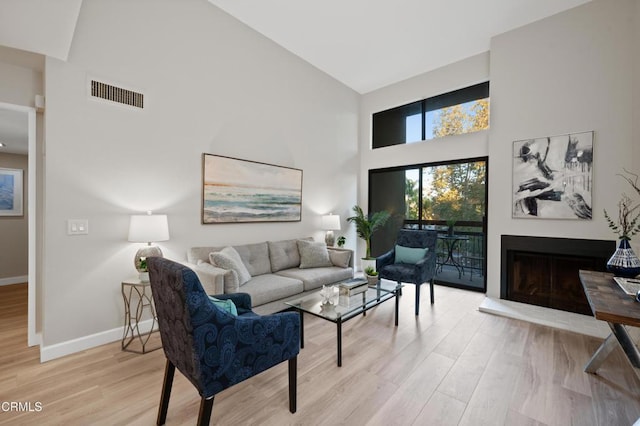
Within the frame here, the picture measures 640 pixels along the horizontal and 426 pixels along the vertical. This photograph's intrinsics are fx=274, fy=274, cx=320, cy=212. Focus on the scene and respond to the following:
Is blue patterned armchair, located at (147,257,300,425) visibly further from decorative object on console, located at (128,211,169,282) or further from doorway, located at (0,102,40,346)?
doorway, located at (0,102,40,346)

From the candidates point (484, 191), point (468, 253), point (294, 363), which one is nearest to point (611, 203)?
point (484, 191)

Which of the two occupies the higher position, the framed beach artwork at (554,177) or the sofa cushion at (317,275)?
the framed beach artwork at (554,177)

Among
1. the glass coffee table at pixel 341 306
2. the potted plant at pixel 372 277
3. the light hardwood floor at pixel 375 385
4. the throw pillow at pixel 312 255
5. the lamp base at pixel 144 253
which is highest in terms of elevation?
the lamp base at pixel 144 253

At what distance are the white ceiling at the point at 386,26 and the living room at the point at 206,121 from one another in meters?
0.19

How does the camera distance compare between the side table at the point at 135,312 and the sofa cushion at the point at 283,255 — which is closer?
the side table at the point at 135,312

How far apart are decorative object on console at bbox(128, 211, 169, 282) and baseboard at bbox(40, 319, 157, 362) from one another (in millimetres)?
652

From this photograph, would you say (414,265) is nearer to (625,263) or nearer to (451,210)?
(451,210)

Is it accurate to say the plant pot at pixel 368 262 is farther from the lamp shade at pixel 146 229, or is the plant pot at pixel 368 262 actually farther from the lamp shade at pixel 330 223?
the lamp shade at pixel 146 229

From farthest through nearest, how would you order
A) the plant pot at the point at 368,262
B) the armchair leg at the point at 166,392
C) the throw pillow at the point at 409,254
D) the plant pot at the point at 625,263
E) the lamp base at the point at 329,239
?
the plant pot at the point at 368,262 < the lamp base at the point at 329,239 < the throw pillow at the point at 409,254 < the plant pot at the point at 625,263 < the armchair leg at the point at 166,392


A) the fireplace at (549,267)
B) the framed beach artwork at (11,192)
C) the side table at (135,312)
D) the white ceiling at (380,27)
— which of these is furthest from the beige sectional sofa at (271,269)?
the framed beach artwork at (11,192)

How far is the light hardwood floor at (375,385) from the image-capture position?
5.52 feet

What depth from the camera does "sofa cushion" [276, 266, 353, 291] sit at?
337 cm

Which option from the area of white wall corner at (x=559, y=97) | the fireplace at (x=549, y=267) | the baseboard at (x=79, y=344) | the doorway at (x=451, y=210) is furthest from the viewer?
the doorway at (x=451, y=210)

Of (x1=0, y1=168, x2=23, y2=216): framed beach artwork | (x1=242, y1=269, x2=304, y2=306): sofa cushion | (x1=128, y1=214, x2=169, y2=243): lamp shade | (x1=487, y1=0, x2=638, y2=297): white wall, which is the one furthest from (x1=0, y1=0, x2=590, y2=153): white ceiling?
(x1=242, y1=269, x2=304, y2=306): sofa cushion
